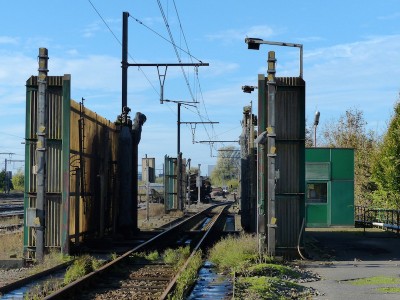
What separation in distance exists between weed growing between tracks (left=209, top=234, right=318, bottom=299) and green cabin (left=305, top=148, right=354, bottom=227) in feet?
37.9

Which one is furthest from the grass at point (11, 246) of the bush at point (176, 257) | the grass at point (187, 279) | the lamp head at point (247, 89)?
the lamp head at point (247, 89)

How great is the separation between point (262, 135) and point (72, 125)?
5529 millimetres

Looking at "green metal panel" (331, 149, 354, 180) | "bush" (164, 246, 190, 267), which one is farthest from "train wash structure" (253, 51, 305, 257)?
"green metal panel" (331, 149, 354, 180)

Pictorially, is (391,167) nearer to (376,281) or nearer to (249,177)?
(249,177)

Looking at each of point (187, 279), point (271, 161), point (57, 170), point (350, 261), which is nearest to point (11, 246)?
point (57, 170)

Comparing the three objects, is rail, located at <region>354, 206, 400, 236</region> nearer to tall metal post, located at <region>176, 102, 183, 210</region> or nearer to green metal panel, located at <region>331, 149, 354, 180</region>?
green metal panel, located at <region>331, 149, 354, 180</region>

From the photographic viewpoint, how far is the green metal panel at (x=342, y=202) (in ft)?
93.4

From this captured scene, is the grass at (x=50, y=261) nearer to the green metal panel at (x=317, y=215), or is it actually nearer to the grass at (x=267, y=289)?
the grass at (x=267, y=289)

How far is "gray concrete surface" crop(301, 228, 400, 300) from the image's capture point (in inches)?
Answer: 452

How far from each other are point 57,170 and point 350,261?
27.1 ft

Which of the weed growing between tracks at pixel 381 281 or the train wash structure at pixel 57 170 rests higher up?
the train wash structure at pixel 57 170

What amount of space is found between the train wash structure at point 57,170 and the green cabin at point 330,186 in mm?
11585

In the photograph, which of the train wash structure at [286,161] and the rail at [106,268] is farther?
the train wash structure at [286,161]

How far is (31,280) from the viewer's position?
41.7 ft
